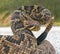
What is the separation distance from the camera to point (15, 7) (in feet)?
51.5

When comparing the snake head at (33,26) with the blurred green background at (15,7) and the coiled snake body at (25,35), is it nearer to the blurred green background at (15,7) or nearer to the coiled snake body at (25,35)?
the coiled snake body at (25,35)

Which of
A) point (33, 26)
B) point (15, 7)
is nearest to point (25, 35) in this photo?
point (33, 26)

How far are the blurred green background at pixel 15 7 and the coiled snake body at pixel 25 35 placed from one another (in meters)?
7.78

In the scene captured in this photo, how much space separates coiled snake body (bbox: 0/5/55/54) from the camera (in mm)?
5504

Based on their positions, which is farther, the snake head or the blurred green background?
the blurred green background

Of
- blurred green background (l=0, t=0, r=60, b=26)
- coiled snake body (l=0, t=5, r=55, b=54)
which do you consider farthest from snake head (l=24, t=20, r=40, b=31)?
blurred green background (l=0, t=0, r=60, b=26)

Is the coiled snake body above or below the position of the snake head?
below

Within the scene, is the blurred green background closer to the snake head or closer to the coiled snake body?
the coiled snake body

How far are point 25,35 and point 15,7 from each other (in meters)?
9.96

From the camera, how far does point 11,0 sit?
16.2 m

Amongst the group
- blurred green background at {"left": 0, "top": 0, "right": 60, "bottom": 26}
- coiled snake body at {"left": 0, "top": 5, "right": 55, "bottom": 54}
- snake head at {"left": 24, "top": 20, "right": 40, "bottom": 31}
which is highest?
snake head at {"left": 24, "top": 20, "right": 40, "bottom": 31}

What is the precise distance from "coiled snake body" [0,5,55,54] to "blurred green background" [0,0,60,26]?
7776mm

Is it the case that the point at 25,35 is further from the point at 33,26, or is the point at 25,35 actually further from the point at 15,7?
the point at 15,7

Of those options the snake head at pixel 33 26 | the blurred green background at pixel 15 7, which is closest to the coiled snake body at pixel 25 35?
the snake head at pixel 33 26
